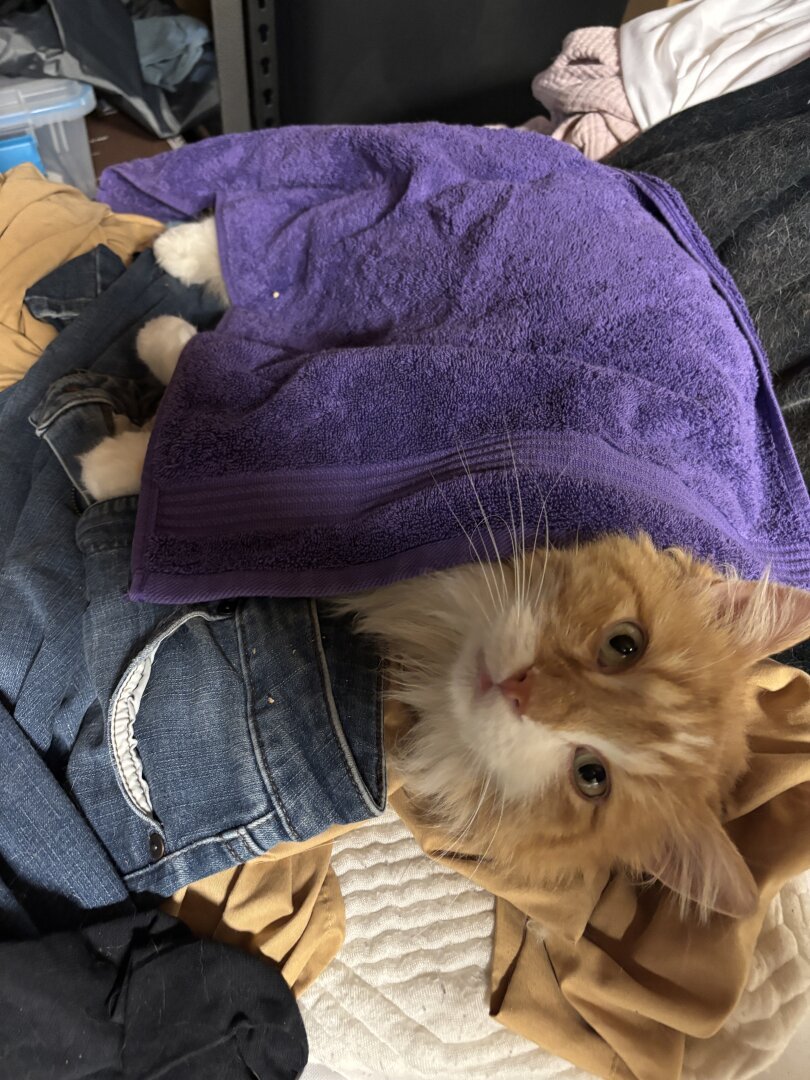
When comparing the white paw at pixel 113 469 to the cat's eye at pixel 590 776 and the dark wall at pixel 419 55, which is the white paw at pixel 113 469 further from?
the dark wall at pixel 419 55

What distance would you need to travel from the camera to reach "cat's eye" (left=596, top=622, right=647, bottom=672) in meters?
0.84

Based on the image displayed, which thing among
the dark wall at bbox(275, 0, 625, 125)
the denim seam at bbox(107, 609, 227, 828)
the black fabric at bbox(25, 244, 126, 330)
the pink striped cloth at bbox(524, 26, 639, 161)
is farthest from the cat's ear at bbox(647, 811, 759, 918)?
the dark wall at bbox(275, 0, 625, 125)

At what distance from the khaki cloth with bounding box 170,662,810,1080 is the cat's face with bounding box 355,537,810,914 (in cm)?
11

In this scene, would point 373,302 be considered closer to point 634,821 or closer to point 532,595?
point 532,595

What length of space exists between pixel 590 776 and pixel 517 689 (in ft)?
0.54

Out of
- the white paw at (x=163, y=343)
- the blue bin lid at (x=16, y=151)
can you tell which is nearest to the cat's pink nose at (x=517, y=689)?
the white paw at (x=163, y=343)

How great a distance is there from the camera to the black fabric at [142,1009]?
79 centimetres

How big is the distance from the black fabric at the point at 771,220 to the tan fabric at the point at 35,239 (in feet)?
3.39

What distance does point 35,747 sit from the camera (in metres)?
0.96

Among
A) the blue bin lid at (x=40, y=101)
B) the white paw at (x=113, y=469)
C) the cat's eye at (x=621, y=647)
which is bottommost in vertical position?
the cat's eye at (x=621, y=647)

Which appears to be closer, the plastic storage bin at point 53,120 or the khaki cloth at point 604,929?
the khaki cloth at point 604,929

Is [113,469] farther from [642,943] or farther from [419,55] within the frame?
[419,55]

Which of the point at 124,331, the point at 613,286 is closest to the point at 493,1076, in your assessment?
the point at 613,286

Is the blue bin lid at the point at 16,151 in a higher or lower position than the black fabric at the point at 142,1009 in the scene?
higher
